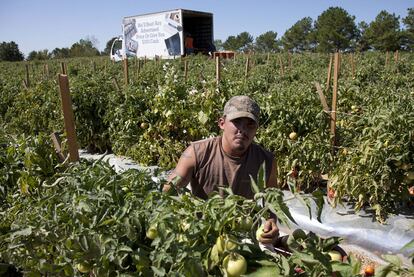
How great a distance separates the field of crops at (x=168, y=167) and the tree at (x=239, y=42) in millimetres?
58546

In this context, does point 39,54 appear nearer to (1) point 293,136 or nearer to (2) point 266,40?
(2) point 266,40

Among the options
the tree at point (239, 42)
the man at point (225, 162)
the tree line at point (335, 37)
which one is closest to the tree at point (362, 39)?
the tree line at point (335, 37)

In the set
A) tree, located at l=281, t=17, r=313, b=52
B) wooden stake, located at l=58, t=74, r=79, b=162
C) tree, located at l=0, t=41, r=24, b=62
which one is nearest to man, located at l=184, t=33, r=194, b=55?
wooden stake, located at l=58, t=74, r=79, b=162

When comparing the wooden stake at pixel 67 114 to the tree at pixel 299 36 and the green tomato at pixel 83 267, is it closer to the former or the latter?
the green tomato at pixel 83 267

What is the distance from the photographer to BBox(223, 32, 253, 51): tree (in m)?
66.2

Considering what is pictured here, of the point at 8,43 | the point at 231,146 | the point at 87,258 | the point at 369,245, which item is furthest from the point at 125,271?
the point at 8,43

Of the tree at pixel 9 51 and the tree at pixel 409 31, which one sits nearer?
the tree at pixel 409 31

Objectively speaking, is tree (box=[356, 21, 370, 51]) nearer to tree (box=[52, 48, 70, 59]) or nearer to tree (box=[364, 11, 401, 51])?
tree (box=[364, 11, 401, 51])

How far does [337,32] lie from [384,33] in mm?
7718

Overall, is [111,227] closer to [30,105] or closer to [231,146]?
[231,146]

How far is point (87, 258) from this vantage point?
129 cm

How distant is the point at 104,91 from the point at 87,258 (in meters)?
5.32

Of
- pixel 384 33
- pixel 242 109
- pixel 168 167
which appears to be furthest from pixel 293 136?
pixel 384 33

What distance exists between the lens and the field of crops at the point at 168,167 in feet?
3.79
